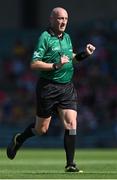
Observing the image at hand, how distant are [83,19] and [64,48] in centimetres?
1681

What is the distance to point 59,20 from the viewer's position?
11344 mm

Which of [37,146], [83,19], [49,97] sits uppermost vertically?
[83,19]

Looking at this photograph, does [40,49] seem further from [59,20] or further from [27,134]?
[27,134]

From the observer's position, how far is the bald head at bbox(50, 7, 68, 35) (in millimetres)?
11305

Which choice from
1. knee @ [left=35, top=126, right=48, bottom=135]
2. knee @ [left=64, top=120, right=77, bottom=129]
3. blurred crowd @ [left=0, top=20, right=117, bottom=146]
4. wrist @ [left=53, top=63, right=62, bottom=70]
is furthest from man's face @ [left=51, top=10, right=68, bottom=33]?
blurred crowd @ [left=0, top=20, right=117, bottom=146]


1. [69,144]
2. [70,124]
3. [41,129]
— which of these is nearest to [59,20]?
[70,124]

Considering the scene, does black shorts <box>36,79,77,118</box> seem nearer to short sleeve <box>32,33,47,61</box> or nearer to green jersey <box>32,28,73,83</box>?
green jersey <box>32,28,73,83</box>

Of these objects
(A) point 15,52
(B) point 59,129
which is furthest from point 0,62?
(B) point 59,129

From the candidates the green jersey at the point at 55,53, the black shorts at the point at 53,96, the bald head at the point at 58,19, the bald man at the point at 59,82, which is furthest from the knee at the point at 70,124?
the bald head at the point at 58,19

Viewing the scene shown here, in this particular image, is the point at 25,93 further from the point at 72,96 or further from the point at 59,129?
the point at 72,96

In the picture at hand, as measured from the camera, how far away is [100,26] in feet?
89.5

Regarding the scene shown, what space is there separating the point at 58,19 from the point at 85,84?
46.1ft

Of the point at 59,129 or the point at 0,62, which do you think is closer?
the point at 59,129

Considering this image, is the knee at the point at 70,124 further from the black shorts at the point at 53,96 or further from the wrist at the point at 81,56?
the wrist at the point at 81,56
